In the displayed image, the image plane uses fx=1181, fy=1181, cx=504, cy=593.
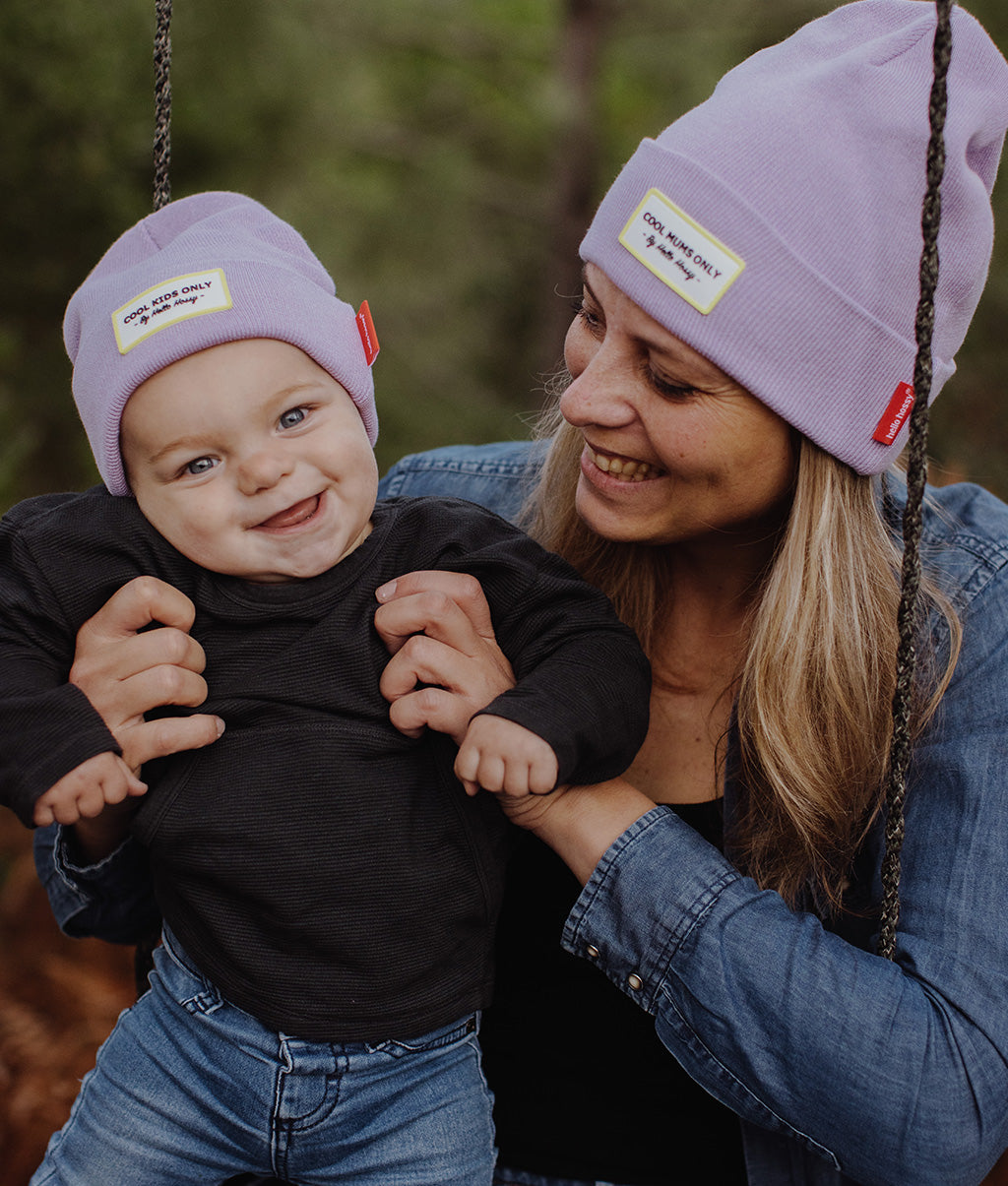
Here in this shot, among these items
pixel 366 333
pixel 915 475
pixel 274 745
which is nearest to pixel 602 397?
pixel 366 333

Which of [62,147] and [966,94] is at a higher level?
[966,94]

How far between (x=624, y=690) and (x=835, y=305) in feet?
2.13

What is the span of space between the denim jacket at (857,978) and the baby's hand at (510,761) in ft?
0.95

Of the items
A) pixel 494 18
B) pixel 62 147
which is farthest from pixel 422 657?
pixel 494 18

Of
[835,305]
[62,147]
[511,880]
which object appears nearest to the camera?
[835,305]

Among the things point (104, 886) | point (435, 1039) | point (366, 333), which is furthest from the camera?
point (104, 886)

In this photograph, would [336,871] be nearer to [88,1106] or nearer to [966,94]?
[88,1106]

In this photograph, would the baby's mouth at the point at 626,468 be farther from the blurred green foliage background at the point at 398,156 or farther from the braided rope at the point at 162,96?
the blurred green foliage background at the point at 398,156

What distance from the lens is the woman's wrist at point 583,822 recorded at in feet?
5.65

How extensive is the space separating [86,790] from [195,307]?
669mm

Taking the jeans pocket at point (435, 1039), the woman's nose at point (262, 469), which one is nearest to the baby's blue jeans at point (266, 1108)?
the jeans pocket at point (435, 1039)

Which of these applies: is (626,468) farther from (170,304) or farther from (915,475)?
(170,304)

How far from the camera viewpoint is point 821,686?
188cm

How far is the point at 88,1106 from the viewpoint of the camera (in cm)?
173
